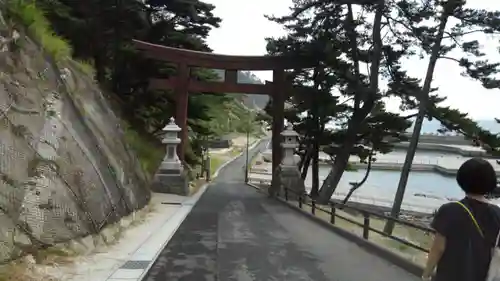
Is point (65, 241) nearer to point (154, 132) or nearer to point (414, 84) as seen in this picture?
point (414, 84)

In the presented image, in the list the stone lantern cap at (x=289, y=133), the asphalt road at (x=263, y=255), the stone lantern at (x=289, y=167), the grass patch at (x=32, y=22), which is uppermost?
the grass patch at (x=32, y=22)

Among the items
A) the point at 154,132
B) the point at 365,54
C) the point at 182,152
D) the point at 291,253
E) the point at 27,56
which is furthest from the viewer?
the point at 154,132

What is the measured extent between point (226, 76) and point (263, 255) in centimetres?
1549

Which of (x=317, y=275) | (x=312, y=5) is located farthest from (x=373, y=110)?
(x=317, y=275)

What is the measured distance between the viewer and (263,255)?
9000mm

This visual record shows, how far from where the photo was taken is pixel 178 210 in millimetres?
16109

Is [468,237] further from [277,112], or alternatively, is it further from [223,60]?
[277,112]

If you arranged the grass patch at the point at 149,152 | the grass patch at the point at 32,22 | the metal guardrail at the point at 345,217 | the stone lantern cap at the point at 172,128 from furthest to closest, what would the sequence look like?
the stone lantern cap at the point at 172,128 < the grass patch at the point at 149,152 < the metal guardrail at the point at 345,217 < the grass patch at the point at 32,22

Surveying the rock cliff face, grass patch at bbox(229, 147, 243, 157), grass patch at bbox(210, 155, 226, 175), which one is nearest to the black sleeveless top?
the rock cliff face

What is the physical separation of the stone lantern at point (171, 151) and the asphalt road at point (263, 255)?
7.50m

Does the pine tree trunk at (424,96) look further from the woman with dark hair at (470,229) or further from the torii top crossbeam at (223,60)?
the woman with dark hair at (470,229)

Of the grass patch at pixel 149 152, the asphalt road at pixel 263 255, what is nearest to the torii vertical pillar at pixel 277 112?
the grass patch at pixel 149 152

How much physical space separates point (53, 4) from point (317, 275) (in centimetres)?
1678

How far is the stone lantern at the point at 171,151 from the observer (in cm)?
2159
